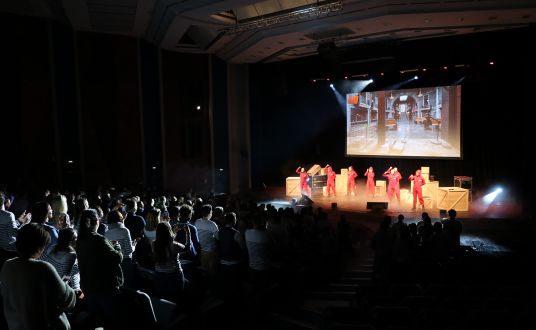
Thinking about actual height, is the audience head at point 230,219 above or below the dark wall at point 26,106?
below

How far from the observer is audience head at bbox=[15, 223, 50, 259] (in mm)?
2537

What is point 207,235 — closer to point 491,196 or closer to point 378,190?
point 378,190

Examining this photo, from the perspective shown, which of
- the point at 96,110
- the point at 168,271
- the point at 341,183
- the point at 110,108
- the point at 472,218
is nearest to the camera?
the point at 168,271

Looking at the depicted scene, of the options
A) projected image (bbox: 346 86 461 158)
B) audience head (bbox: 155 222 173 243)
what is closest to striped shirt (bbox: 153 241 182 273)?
audience head (bbox: 155 222 173 243)

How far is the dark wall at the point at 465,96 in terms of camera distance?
40.2ft

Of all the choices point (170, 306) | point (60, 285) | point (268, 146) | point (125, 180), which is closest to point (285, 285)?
point (170, 306)

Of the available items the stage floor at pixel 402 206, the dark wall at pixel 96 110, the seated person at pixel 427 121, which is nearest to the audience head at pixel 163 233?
the stage floor at pixel 402 206

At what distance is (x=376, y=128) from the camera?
15.1 meters

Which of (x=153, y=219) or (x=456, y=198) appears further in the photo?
(x=456, y=198)

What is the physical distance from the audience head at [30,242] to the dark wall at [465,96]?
11.5 meters

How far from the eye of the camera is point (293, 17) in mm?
10344

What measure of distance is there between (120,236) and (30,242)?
86.4 inches

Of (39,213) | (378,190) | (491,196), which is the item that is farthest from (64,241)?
(491,196)

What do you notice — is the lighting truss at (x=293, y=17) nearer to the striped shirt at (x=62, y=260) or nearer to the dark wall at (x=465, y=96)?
the dark wall at (x=465, y=96)
